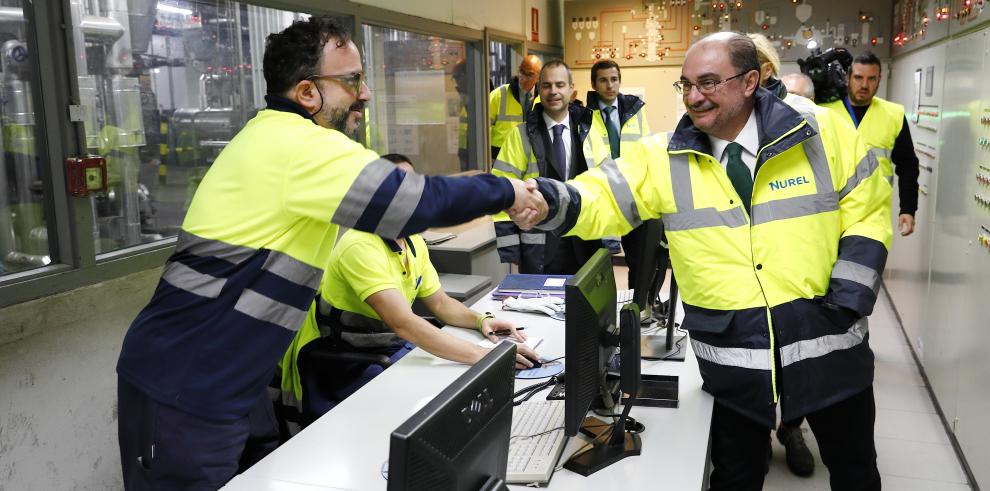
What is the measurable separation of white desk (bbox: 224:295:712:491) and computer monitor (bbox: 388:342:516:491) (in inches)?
19.8

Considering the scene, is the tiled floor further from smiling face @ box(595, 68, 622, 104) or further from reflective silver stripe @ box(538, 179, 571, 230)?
smiling face @ box(595, 68, 622, 104)

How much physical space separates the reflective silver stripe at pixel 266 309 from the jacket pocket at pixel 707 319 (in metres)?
0.93

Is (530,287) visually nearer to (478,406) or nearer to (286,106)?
(286,106)

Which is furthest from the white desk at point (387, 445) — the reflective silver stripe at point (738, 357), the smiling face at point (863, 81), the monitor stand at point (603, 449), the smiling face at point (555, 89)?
the smiling face at point (863, 81)

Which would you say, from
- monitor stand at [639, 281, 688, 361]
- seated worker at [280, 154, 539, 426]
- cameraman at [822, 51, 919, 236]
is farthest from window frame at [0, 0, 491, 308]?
cameraman at [822, 51, 919, 236]

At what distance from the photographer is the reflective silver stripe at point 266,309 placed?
5.48 ft

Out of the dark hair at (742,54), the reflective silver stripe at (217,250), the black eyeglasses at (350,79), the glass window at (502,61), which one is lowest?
the reflective silver stripe at (217,250)

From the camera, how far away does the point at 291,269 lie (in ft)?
5.58

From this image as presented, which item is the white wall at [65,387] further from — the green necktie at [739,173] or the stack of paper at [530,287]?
the green necktie at [739,173]

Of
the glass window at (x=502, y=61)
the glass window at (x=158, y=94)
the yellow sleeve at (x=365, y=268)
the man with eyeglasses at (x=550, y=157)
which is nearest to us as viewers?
the yellow sleeve at (x=365, y=268)

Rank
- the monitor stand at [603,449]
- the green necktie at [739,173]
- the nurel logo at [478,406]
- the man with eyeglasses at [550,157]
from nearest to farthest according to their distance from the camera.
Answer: the nurel logo at [478,406]
the monitor stand at [603,449]
the green necktie at [739,173]
the man with eyeglasses at [550,157]

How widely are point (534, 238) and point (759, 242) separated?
2027 mm

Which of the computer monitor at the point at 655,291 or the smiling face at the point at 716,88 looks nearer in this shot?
the smiling face at the point at 716,88

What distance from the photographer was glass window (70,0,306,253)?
9.21 ft
